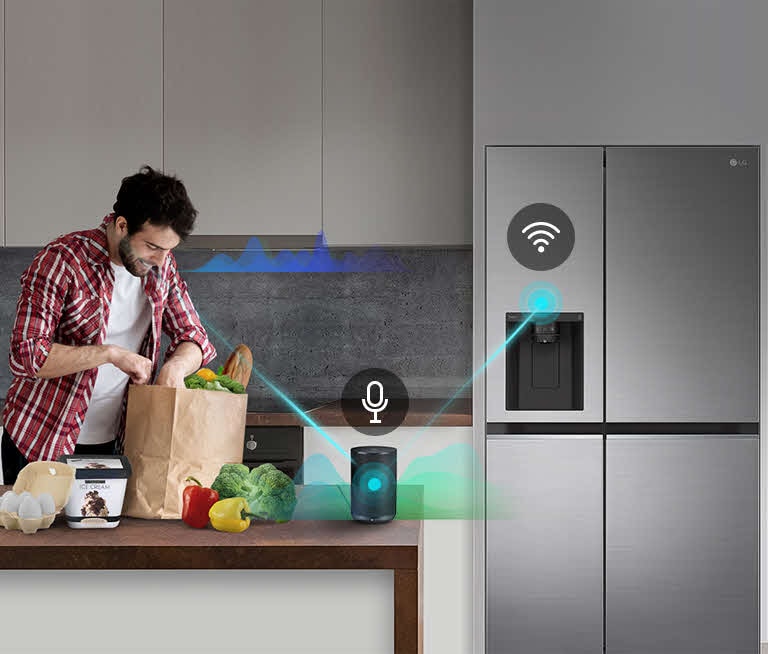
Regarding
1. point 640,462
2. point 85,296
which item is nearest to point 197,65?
point 85,296

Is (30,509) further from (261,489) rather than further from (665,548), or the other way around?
(665,548)

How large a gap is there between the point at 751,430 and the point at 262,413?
160cm

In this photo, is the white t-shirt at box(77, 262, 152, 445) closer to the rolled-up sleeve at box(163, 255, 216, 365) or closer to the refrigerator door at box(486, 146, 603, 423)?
the rolled-up sleeve at box(163, 255, 216, 365)

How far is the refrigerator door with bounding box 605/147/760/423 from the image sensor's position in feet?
9.30

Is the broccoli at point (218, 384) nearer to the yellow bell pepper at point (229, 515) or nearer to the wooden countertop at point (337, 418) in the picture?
the yellow bell pepper at point (229, 515)

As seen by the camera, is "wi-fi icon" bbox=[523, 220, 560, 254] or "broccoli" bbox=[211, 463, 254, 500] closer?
"broccoli" bbox=[211, 463, 254, 500]

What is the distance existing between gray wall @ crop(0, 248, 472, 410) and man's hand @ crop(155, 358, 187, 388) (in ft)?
6.07

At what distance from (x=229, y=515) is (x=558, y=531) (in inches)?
65.8

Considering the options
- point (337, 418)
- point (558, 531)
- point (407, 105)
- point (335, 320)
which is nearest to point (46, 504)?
point (337, 418)

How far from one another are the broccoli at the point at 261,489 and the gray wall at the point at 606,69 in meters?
1.50

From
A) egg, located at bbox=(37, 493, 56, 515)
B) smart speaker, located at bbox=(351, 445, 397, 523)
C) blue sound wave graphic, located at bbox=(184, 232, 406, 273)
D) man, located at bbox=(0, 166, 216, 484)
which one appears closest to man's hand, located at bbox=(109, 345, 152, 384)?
man, located at bbox=(0, 166, 216, 484)

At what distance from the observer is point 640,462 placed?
283cm

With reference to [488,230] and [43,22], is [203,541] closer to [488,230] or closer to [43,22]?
[488,230]

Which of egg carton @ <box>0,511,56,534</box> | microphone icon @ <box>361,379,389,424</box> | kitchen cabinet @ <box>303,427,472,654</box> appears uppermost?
microphone icon @ <box>361,379,389,424</box>
